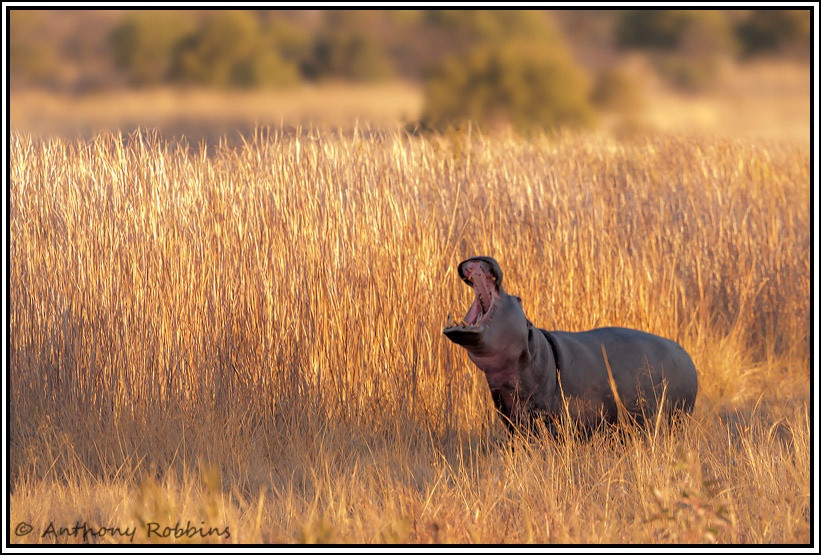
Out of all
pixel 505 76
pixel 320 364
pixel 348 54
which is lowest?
pixel 320 364

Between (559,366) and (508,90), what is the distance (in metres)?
5.37

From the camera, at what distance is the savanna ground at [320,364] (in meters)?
4.02

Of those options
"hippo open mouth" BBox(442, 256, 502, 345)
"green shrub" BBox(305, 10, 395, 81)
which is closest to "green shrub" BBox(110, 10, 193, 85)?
"green shrub" BBox(305, 10, 395, 81)

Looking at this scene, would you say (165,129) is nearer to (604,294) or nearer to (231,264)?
(231,264)

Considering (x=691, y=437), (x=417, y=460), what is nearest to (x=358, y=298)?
(x=417, y=460)

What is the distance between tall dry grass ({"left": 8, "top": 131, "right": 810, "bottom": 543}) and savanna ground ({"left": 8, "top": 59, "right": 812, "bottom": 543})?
0.04 ft

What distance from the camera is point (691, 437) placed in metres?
5.05

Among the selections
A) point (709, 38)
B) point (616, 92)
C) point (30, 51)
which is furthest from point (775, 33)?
point (30, 51)

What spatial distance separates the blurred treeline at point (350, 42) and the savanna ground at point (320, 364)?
1.23 ft

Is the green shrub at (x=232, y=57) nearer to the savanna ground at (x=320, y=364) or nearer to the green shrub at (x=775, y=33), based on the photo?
the savanna ground at (x=320, y=364)

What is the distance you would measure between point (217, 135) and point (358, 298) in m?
1.25

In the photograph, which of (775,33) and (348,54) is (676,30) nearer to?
(775,33)

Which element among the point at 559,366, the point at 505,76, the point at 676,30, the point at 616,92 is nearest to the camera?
the point at 559,366

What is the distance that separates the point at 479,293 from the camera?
4258 millimetres
